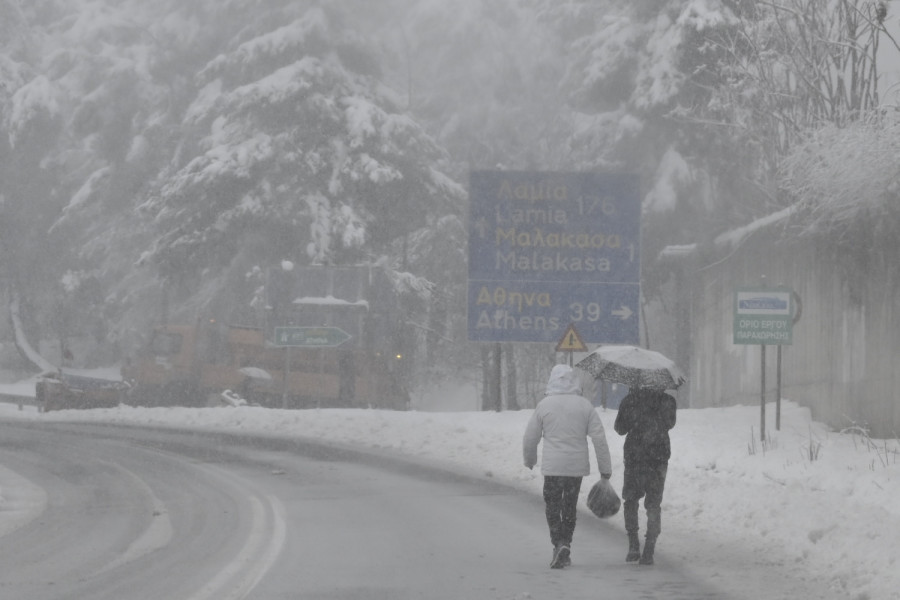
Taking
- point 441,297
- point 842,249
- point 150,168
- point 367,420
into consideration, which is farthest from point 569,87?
point 842,249

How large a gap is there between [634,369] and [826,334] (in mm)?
9777

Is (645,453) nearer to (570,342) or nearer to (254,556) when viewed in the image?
(254,556)

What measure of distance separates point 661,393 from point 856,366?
872 cm

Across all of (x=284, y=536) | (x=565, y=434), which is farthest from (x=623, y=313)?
(x=565, y=434)

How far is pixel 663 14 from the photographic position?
41062 millimetres

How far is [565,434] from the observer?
1116 cm

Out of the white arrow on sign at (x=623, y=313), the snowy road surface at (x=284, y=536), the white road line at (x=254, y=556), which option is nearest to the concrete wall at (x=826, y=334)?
the white arrow on sign at (x=623, y=313)

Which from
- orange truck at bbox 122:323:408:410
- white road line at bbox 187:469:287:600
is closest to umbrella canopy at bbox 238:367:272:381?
orange truck at bbox 122:323:408:410

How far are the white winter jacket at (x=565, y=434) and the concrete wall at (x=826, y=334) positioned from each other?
8.28 m

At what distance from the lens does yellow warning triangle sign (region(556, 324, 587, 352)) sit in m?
23.2

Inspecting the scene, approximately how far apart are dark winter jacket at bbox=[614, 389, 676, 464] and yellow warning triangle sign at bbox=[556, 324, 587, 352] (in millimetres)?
11588

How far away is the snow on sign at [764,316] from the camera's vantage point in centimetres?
1842

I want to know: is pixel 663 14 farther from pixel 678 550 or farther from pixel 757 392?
pixel 678 550

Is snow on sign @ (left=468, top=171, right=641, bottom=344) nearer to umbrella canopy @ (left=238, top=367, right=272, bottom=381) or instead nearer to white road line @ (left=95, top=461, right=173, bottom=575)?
white road line @ (left=95, top=461, right=173, bottom=575)
